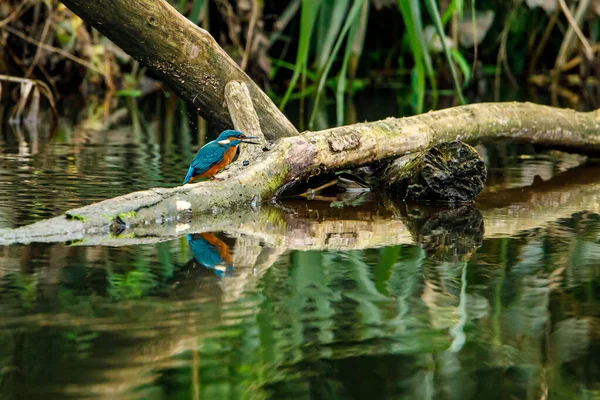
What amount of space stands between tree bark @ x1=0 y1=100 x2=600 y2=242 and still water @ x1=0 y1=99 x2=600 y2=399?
140mm

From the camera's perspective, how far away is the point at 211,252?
297 centimetres

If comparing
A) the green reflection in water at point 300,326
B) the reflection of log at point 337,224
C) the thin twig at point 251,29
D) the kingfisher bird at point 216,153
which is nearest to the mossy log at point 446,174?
the reflection of log at point 337,224

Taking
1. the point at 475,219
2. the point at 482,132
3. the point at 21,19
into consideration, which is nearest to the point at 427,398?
the point at 475,219

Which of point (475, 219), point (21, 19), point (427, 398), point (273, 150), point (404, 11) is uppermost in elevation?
point (21, 19)

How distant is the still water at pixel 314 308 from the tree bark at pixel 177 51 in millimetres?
595

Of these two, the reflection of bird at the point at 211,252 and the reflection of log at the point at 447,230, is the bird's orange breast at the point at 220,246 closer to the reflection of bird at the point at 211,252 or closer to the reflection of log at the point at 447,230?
the reflection of bird at the point at 211,252

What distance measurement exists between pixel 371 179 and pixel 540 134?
108 cm

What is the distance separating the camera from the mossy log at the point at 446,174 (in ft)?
13.5

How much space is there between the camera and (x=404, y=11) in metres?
4.73

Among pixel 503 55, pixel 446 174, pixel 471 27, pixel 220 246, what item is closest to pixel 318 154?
pixel 446 174

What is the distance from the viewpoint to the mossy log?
412 cm

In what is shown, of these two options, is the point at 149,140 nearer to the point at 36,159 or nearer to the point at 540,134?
the point at 36,159

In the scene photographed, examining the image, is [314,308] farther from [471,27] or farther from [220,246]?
[471,27]

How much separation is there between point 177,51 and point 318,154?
2.39ft
